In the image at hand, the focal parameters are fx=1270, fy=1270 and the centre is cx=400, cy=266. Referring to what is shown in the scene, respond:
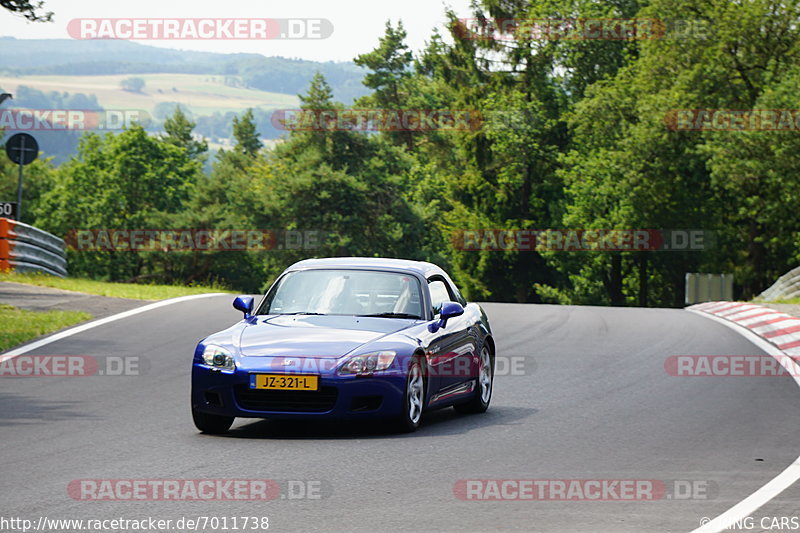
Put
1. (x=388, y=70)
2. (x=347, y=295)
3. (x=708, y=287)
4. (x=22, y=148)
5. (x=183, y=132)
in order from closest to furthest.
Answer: (x=347, y=295), (x=22, y=148), (x=708, y=287), (x=388, y=70), (x=183, y=132)

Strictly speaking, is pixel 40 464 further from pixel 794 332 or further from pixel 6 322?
pixel 794 332

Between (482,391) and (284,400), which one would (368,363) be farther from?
(482,391)

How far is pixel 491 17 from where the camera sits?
73.7 metres

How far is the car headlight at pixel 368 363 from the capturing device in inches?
403

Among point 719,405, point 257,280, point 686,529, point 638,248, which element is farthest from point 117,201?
point 686,529

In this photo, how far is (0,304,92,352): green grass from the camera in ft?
57.0

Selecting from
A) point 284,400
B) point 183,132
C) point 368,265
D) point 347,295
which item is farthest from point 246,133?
point 284,400

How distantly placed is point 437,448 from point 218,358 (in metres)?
1.99

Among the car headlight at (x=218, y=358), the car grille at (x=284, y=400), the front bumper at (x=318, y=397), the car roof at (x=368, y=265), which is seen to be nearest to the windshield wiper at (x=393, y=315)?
the car roof at (x=368, y=265)

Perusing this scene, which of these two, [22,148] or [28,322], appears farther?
[22,148]

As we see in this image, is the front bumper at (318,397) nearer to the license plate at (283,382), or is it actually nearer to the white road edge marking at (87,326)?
the license plate at (283,382)

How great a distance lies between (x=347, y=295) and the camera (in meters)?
11.5

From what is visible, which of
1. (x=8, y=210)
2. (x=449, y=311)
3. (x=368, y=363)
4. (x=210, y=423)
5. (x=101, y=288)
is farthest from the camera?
(x=8, y=210)

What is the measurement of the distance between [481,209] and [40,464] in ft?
219
